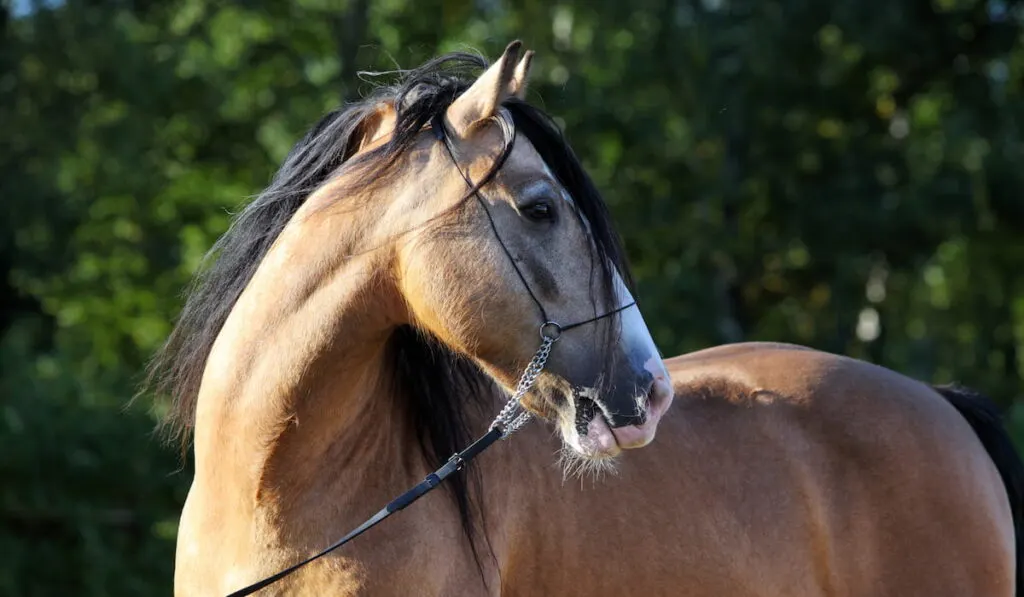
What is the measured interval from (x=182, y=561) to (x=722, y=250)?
12041 millimetres

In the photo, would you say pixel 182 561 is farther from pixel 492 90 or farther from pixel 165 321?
pixel 165 321

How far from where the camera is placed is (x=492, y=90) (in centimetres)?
314

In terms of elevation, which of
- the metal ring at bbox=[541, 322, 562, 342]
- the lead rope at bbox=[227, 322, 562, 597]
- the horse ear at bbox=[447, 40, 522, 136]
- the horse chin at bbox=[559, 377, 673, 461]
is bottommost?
the horse chin at bbox=[559, 377, 673, 461]

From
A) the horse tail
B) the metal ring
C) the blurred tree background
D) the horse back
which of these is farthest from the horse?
the blurred tree background

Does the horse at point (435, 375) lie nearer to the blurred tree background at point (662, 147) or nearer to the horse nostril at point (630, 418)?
the horse nostril at point (630, 418)

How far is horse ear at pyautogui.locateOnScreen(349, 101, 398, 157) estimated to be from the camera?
11.1ft

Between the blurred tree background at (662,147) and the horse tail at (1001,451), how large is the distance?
28.4 ft

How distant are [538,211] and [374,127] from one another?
591 millimetres

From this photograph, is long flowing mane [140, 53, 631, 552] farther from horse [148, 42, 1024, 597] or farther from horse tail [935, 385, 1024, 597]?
horse tail [935, 385, 1024, 597]

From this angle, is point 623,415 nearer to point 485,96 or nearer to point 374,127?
point 485,96

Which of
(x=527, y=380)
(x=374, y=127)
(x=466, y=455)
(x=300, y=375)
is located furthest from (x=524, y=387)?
(x=374, y=127)

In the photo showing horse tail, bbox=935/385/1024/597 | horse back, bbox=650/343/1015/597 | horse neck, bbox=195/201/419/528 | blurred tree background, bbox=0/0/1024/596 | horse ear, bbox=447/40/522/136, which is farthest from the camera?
blurred tree background, bbox=0/0/1024/596

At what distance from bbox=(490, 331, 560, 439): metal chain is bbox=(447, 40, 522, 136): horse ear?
577 millimetres

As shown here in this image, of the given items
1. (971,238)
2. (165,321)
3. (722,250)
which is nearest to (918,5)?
(971,238)
